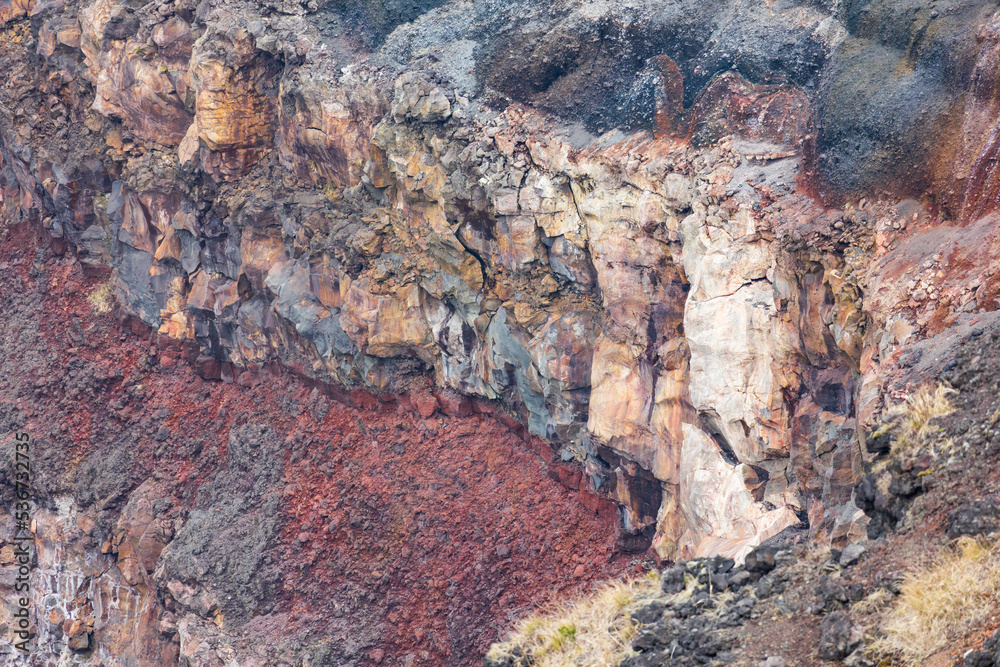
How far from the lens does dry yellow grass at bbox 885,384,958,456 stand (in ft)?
28.8

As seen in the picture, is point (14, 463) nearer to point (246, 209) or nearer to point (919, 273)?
point (246, 209)

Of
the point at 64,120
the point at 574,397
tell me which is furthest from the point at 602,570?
the point at 64,120

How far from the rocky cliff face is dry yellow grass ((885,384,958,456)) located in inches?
31.1

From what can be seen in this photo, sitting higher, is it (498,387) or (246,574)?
(498,387)

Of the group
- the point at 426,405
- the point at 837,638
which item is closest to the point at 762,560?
the point at 837,638

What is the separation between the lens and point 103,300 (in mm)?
23750

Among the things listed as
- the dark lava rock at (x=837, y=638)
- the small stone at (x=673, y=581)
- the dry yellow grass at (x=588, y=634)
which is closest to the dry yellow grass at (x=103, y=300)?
the dry yellow grass at (x=588, y=634)

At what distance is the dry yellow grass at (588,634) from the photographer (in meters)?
10.4

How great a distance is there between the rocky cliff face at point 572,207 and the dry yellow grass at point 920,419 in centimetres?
79

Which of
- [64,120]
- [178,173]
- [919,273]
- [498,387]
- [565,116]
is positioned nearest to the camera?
[919,273]

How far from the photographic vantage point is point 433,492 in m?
17.9

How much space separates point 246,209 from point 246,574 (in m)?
7.77

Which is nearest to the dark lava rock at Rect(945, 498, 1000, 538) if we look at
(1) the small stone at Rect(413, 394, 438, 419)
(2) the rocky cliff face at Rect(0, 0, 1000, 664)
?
(2) the rocky cliff face at Rect(0, 0, 1000, 664)

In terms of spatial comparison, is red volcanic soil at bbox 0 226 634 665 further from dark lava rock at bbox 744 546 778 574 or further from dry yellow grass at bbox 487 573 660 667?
dark lava rock at bbox 744 546 778 574
